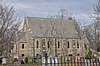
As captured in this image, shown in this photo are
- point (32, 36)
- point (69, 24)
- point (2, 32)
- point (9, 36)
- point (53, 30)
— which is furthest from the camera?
point (69, 24)

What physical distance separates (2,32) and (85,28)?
31244 millimetres

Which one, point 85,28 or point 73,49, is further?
point 73,49

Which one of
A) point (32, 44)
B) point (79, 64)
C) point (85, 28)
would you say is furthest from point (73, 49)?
point (79, 64)

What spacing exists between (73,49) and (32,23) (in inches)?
596

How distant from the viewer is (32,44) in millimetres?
86125

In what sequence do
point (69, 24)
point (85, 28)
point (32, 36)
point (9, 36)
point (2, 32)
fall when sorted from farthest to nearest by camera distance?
1. point (69, 24)
2. point (32, 36)
3. point (85, 28)
4. point (9, 36)
5. point (2, 32)

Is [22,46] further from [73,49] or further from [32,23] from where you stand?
[73,49]

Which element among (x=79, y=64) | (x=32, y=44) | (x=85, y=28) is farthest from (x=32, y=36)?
(x=79, y=64)

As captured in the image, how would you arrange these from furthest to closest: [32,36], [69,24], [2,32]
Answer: [69,24] < [32,36] < [2,32]

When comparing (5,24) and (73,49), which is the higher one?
(5,24)

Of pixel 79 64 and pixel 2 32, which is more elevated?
pixel 2 32

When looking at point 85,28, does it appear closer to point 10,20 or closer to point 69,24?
point 10,20

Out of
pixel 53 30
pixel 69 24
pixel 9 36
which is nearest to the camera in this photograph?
pixel 9 36

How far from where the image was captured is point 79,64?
29.5 metres
